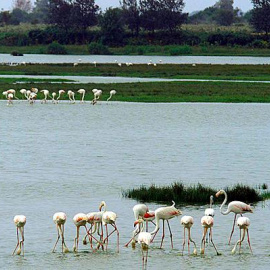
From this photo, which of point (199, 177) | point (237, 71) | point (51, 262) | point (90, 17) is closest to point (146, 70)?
Answer: point (237, 71)

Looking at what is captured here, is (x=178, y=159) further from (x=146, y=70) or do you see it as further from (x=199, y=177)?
(x=146, y=70)

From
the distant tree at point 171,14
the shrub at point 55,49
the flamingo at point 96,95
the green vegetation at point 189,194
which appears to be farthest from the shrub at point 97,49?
the green vegetation at point 189,194

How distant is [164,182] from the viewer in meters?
23.5

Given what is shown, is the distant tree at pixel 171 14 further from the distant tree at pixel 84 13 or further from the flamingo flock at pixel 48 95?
the flamingo flock at pixel 48 95

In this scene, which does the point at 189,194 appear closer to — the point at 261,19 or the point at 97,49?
the point at 97,49

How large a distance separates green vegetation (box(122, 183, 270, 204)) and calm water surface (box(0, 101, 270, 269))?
0.43 m

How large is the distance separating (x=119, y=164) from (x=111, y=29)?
92759 millimetres

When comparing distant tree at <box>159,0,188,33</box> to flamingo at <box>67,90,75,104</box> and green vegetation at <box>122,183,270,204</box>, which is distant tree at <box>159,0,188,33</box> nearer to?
flamingo at <box>67,90,75,104</box>

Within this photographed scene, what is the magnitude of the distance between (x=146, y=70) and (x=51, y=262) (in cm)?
5595

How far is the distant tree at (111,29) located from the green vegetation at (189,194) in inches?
3876

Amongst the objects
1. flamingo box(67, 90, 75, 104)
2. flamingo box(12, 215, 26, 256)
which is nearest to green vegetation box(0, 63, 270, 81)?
flamingo box(67, 90, 75, 104)

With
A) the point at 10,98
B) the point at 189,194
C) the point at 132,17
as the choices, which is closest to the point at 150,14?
the point at 132,17

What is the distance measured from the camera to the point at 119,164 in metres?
27.0

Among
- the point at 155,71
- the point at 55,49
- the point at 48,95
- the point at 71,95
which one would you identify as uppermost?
the point at 71,95
